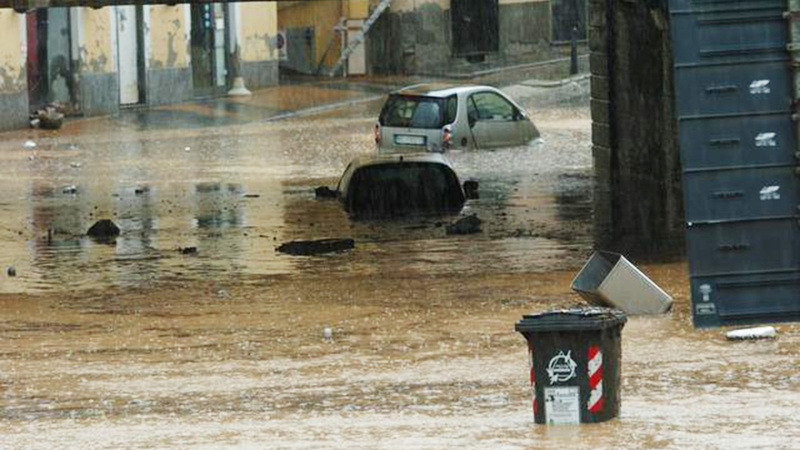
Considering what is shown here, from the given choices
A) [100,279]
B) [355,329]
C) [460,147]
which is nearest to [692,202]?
[355,329]

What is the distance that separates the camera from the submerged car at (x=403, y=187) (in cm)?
2948

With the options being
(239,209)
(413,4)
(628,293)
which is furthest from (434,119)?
(413,4)

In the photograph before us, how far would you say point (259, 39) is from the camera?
54438mm

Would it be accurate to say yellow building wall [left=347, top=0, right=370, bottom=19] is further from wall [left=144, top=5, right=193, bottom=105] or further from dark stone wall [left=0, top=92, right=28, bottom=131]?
dark stone wall [left=0, top=92, right=28, bottom=131]

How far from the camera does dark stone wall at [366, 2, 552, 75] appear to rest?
5747 cm

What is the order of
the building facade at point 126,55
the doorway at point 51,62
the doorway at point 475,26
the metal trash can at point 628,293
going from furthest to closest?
the doorway at point 475,26, the doorway at point 51,62, the building facade at point 126,55, the metal trash can at point 628,293

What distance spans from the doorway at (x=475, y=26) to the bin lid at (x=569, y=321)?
146 ft

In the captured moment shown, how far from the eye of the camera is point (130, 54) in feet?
164

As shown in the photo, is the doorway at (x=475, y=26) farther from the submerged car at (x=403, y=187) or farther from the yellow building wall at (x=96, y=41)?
the submerged car at (x=403, y=187)

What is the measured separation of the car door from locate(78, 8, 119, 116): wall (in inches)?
517

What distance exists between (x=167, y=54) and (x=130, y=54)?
1186 mm

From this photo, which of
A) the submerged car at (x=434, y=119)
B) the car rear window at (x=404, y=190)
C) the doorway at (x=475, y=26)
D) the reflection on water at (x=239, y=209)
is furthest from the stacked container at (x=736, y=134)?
the doorway at (x=475, y=26)

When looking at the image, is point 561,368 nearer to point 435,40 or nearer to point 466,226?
point 466,226

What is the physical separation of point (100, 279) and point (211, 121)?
78.4 feet
